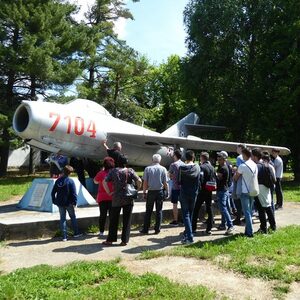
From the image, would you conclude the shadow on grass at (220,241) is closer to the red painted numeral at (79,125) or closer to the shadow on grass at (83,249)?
the shadow on grass at (83,249)

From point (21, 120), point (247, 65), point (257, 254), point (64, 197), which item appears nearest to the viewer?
point (257, 254)

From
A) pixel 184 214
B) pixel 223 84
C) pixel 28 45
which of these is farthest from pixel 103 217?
pixel 223 84

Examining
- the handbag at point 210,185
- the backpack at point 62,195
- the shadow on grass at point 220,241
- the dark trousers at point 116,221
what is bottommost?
the shadow on grass at point 220,241

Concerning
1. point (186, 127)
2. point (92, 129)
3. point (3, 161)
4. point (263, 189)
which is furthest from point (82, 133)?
point (3, 161)

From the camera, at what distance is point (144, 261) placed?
7.18m

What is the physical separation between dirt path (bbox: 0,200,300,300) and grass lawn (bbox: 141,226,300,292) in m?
0.21

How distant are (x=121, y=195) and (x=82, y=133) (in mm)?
4694

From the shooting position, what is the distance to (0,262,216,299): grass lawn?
5305 millimetres

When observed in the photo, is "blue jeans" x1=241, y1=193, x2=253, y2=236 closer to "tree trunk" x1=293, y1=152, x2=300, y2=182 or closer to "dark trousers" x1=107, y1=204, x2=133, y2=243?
"dark trousers" x1=107, y1=204, x2=133, y2=243

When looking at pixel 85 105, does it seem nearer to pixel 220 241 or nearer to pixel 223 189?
pixel 223 189

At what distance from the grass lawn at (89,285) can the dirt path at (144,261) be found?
436 millimetres

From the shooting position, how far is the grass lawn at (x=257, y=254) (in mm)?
6371

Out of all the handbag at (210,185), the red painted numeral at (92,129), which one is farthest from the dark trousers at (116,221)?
the red painted numeral at (92,129)

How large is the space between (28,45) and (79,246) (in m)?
17.8
